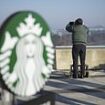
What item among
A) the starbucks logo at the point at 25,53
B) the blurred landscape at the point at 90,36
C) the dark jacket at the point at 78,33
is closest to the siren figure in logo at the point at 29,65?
the starbucks logo at the point at 25,53


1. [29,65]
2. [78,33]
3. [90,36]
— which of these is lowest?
[29,65]

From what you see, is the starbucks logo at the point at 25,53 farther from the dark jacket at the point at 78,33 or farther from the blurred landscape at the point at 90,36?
the blurred landscape at the point at 90,36

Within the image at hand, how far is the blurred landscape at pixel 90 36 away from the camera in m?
18.1

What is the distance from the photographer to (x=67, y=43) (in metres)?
18.2

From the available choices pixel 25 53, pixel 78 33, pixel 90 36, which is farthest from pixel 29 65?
pixel 90 36

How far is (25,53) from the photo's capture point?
2883 millimetres

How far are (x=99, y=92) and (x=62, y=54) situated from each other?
5677 millimetres

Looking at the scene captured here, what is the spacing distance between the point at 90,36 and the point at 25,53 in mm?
15701

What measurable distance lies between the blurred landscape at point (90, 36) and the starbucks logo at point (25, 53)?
14823mm

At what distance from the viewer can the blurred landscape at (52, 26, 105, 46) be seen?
1812cm

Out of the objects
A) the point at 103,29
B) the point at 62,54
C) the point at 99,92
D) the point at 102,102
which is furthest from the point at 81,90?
the point at 103,29

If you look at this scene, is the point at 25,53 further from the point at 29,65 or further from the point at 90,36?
the point at 90,36

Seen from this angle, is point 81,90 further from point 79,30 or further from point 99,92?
point 79,30

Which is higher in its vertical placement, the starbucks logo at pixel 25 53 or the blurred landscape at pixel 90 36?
the blurred landscape at pixel 90 36
